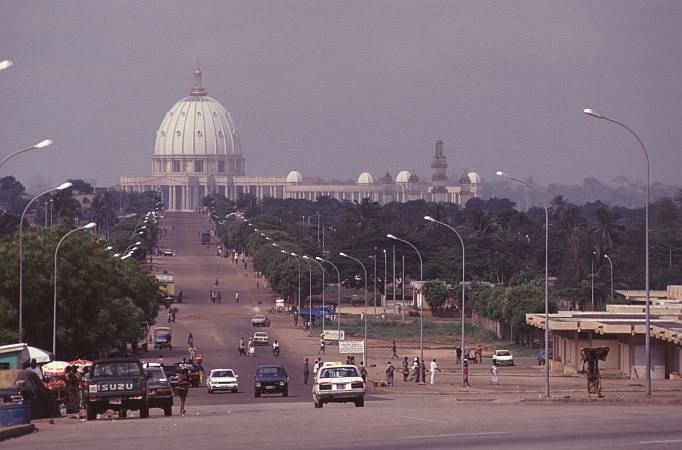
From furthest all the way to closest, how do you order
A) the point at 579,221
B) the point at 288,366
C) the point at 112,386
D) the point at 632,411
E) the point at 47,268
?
1. the point at 579,221
2. the point at 288,366
3. the point at 47,268
4. the point at 112,386
5. the point at 632,411

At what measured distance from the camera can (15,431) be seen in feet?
88.8

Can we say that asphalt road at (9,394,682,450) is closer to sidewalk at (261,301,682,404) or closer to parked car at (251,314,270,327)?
sidewalk at (261,301,682,404)

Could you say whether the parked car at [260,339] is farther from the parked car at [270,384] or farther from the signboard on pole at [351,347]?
the parked car at [270,384]

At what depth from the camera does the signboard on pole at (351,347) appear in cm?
7019

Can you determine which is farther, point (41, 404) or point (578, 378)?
point (578, 378)

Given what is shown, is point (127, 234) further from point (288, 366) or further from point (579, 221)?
point (288, 366)

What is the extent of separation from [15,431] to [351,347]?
44.0m

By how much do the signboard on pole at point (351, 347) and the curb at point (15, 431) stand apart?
42263 mm

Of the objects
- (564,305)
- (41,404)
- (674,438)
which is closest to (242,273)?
(564,305)

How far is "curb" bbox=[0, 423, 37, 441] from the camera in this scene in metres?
26.3

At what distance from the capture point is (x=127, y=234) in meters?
152

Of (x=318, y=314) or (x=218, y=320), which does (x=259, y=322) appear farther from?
(x=318, y=314)

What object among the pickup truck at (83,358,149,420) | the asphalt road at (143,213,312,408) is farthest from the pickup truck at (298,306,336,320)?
the pickup truck at (83,358,149,420)

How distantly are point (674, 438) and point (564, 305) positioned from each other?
90.4 metres
